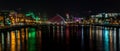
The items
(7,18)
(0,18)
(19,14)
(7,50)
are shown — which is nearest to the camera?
(7,50)

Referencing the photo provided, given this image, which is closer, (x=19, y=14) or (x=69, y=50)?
(x=69, y=50)

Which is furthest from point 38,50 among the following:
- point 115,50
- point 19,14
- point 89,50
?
point 19,14

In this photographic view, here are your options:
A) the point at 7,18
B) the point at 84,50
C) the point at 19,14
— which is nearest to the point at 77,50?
the point at 84,50

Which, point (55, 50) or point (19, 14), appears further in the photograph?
point (19, 14)

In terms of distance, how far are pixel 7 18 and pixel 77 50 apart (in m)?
102

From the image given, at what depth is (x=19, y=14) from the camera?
171 m

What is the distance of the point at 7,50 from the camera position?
23.6 metres

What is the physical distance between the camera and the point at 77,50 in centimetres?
2466

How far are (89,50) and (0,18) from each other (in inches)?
3649

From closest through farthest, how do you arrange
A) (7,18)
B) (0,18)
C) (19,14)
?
(0,18), (7,18), (19,14)

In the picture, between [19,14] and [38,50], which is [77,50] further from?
[19,14]

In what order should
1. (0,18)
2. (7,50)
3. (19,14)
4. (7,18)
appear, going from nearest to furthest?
1. (7,50)
2. (0,18)
3. (7,18)
4. (19,14)

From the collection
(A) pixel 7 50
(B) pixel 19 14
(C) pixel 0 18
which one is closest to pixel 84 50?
(A) pixel 7 50

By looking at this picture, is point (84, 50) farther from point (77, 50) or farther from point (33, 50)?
point (33, 50)
